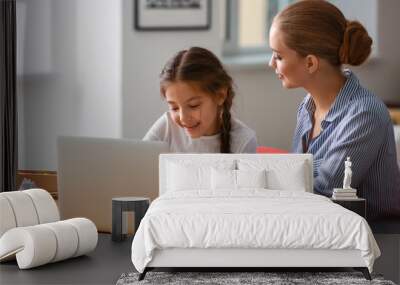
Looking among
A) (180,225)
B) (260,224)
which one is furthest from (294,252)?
(180,225)

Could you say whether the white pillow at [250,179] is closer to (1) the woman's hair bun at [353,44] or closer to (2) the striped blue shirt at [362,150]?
(2) the striped blue shirt at [362,150]

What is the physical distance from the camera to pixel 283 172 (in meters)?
3.86

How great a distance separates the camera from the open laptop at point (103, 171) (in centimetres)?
398

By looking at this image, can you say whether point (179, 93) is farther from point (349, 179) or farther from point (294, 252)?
point (294, 252)

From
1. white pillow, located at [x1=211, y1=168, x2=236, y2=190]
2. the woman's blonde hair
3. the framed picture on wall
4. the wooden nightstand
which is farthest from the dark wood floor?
the framed picture on wall

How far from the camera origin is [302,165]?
3865 mm

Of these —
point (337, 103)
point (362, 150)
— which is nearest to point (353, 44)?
point (337, 103)

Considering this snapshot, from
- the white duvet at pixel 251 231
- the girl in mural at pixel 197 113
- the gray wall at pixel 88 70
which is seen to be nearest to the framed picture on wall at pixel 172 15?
the gray wall at pixel 88 70

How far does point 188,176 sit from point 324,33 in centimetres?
88

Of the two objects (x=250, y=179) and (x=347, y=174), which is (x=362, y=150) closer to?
(x=347, y=174)

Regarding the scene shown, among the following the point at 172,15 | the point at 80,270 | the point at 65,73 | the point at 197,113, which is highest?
the point at 172,15

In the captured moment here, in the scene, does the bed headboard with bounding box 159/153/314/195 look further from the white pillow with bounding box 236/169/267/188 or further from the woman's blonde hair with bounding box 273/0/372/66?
the woman's blonde hair with bounding box 273/0/372/66

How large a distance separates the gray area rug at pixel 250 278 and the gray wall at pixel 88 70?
10.2 feet

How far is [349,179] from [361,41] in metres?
0.65
